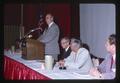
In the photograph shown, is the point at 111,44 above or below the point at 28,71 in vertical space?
above

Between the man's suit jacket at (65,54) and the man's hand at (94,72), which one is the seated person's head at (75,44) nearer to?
the man's suit jacket at (65,54)

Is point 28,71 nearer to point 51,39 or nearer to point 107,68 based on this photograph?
point 51,39

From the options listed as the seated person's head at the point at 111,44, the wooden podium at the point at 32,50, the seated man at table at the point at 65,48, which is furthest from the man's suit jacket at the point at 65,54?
the seated person's head at the point at 111,44

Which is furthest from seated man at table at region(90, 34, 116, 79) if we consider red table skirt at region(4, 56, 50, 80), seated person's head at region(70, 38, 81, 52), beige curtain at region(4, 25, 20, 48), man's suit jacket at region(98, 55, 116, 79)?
beige curtain at region(4, 25, 20, 48)

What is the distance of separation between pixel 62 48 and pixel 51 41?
0.25ft

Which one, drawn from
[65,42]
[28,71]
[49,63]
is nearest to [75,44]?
[65,42]

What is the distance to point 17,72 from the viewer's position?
49.3 inches

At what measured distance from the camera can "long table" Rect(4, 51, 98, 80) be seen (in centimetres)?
123

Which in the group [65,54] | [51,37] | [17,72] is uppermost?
[51,37]

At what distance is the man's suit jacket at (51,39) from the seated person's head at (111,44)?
0.96ft

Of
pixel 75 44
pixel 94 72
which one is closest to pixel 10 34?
pixel 75 44

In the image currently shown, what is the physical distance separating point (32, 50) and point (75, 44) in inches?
10.1

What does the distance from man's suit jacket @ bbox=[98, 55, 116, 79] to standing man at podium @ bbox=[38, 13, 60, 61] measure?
268mm

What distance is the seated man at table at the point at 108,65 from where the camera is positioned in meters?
1.24
